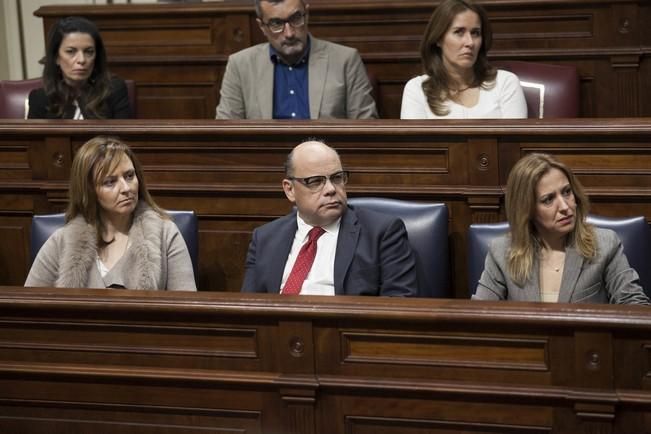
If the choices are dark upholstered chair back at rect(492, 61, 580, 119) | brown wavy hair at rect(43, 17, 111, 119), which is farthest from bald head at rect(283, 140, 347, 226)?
brown wavy hair at rect(43, 17, 111, 119)

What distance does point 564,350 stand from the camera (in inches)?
68.7

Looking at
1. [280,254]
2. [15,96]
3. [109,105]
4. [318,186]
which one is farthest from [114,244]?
[15,96]

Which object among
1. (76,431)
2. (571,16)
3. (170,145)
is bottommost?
(76,431)

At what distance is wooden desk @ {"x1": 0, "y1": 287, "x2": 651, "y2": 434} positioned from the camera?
1733 millimetres

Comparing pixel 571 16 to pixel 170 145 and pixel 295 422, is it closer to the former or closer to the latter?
pixel 170 145

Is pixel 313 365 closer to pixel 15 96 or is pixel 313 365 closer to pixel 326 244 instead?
pixel 326 244

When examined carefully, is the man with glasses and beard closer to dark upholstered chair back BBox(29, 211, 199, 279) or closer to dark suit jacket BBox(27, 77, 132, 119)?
dark suit jacket BBox(27, 77, 132, 119)

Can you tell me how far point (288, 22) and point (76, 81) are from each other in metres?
0.64

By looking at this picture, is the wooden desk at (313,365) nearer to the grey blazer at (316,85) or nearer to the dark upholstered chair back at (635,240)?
the dark upholstered chair back at (635,240)

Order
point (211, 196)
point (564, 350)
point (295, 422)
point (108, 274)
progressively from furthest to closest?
1. point (211, 196)
2. point (108, 274)
3. point (295, 422)
4. point (564, 350)

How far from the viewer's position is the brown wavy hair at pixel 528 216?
2.34 metres

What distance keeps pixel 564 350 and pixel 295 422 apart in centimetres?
44

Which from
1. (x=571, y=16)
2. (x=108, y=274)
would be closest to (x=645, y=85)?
(x=571, y=16)

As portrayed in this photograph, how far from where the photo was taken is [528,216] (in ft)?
7.70
